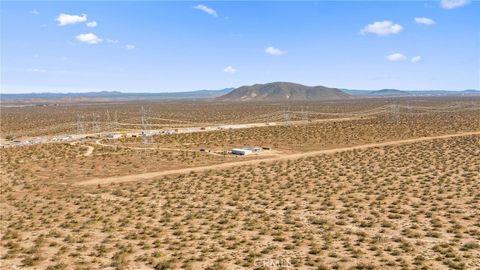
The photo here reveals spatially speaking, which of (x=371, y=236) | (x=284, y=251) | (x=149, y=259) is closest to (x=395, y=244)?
(x=371, y=236)

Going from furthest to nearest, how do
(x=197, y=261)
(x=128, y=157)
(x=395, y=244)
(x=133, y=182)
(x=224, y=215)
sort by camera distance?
1. (x=128, y=157)
2. (x=133, y=182)
3. (x=224, y=215)
4. (x=395, y=244)
5. (x=197, y=261)

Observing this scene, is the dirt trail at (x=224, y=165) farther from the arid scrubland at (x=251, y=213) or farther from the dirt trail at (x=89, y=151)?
the dirt trail at (x=89, y=151)

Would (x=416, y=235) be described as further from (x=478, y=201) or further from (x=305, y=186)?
(x=305, y=186)

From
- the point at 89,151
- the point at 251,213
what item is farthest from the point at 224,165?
the point at 89,151

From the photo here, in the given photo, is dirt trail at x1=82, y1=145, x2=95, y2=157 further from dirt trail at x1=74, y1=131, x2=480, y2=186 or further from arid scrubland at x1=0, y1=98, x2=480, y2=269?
dirt trail at x1=74, y1=131, x2=480, y2=186

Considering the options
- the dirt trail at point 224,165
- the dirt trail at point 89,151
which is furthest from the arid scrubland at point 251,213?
the dirt trail at point 89,151

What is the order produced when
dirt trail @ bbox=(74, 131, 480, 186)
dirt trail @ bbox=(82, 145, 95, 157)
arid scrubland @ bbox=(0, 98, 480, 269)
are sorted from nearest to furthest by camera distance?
1. arid scrubland @ bbox=(0, 98, 480, 269)
2. dirt trail @ bbox=(74, 131, 480, 186)
3. dirt trail @ bbox=(82, 145, 95, 157)

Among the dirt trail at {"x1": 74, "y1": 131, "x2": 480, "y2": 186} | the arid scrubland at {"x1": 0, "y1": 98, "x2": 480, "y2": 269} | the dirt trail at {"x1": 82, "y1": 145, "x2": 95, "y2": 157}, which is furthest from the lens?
the dirt trail at {"x1": 82, "y1": 145, "x2": 95, "y2": 157}

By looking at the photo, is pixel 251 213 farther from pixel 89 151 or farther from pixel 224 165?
pixel 89 151

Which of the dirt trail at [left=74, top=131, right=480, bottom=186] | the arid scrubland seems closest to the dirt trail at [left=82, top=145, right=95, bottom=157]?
the arid scrubland
